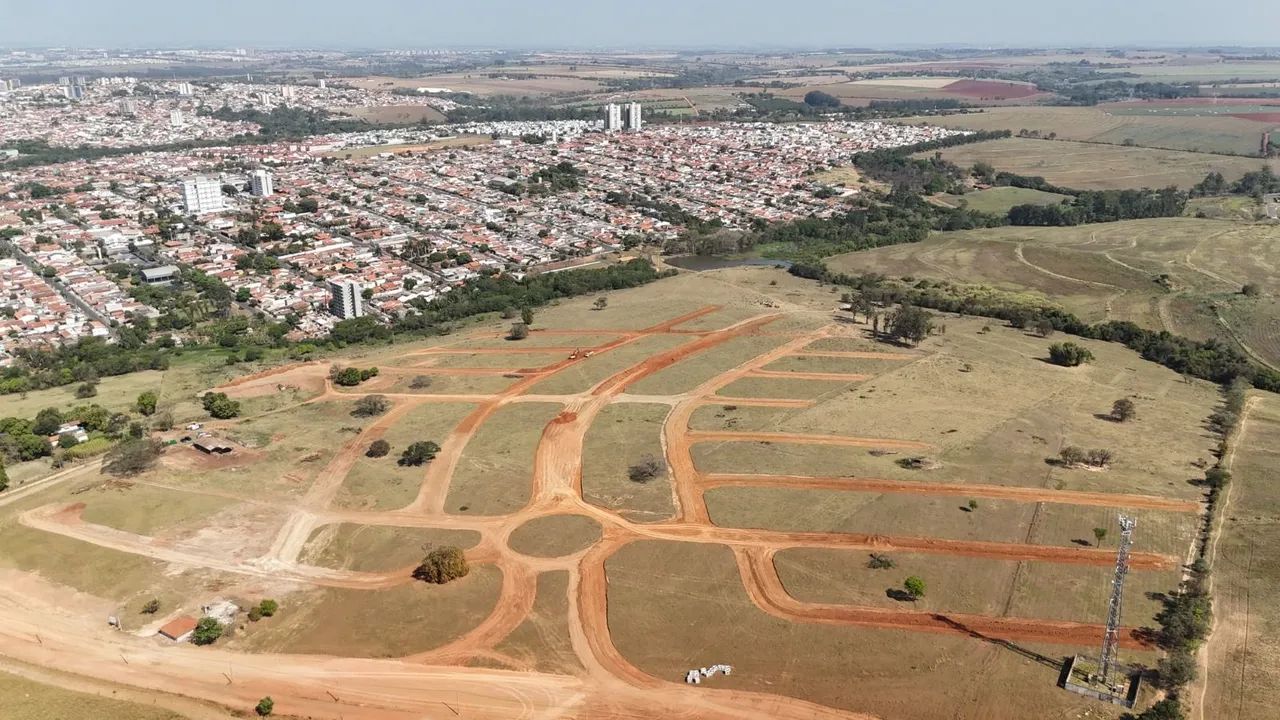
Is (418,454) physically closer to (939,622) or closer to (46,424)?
(46,424)

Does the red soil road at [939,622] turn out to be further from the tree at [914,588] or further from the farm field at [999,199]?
the farm field at [999,199]

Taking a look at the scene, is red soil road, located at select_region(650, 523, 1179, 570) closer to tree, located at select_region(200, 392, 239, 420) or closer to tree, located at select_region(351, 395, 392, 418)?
tree, located at select_region(351, 395, 392, 418)

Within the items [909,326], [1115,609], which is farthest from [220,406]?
[909,326]

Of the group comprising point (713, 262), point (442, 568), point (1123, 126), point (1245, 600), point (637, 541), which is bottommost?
point (637, 541)

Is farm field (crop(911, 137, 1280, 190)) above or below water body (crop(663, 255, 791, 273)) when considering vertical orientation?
above

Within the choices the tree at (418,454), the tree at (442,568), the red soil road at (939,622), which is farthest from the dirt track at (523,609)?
the tree at (442,568)

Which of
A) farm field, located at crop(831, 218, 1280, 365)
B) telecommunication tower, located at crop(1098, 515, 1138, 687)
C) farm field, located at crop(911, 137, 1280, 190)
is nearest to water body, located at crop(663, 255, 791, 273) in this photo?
farm field, located at crop(831, 218, 1280, 365)

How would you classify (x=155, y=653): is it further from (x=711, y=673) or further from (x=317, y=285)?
(x=317, y=285)
